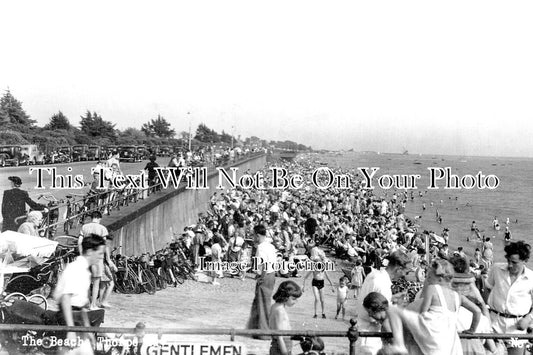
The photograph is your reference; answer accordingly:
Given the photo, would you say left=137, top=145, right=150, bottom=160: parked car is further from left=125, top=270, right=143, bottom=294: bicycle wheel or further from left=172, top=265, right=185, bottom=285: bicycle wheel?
left=125, top=270, right=143, bottom=294: bicycle wheel

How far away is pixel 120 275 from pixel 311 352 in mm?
7477

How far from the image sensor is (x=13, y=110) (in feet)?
151

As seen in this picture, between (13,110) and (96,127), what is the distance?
6571mm

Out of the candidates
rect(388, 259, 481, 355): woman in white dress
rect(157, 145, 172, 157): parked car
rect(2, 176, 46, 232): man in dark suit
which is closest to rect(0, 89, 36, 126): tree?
rect(157, 145, 172, 157): parked car

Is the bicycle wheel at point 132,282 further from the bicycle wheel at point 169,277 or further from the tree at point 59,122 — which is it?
the tree at point 59,122

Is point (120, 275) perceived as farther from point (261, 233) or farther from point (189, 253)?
point (261, 233)

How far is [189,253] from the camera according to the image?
14.9 metres

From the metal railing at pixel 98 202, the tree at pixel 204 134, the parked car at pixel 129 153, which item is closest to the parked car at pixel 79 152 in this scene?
the parked car at pixel 129 153

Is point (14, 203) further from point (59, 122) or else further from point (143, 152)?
point (59, 122)

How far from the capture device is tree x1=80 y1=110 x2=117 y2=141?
47.4 m

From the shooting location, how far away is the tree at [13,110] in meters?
44.9

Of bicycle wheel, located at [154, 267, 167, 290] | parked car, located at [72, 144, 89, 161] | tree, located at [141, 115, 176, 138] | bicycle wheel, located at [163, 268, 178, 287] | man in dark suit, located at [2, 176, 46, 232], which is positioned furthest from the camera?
tree, located at [141, 115, 176, 138]

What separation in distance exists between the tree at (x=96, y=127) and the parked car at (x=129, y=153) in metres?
6.46

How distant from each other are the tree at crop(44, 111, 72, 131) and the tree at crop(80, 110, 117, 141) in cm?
135
